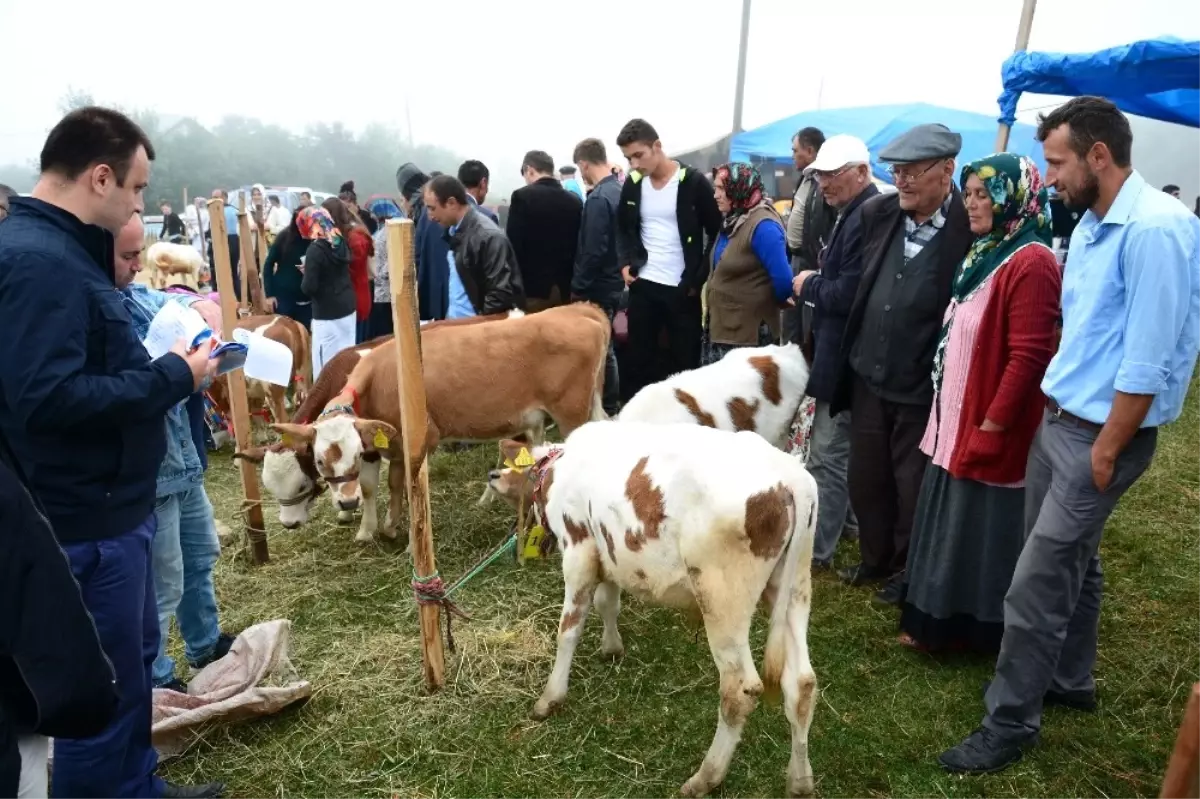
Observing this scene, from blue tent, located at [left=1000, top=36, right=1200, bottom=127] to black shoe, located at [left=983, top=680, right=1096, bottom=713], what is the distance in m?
5.80

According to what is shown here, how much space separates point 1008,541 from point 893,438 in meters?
0.77

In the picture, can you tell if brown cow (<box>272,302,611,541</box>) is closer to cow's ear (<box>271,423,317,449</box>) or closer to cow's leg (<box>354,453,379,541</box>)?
cow's leg (<box>354,453,379,541</box>)

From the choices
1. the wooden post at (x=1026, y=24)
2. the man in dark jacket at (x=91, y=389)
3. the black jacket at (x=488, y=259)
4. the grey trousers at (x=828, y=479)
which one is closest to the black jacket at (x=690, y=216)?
the black jacket at (x=488, y=259)

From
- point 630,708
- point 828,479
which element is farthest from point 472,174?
point 630,708

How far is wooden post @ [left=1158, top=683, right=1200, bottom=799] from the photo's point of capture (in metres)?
1.10

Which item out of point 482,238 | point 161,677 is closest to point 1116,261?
point 161,677

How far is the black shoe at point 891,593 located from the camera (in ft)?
14.1

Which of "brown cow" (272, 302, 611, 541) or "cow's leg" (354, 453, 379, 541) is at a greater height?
"brown cow" (272, 302, 611, 541)

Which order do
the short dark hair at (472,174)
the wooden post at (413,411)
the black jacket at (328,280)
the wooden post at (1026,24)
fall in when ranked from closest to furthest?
the wooden post at (413,411) → the black jacket at (328,280) → the short dark hair at (472,174) → the wooden post at (1026,24)

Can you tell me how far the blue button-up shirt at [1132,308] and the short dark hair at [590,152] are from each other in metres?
5.59

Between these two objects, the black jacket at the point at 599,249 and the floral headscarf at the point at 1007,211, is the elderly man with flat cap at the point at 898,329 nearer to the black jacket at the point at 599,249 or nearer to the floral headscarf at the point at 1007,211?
the floral headscarf at the point at 1007,211

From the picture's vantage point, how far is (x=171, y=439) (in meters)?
3.22

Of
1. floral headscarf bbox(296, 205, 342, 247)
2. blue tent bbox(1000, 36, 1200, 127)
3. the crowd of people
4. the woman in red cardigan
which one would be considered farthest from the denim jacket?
blue tent bbox(1000, 36, 1200, 127)

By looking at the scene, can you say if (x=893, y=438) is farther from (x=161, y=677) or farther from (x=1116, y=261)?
(x=161, y=677)
